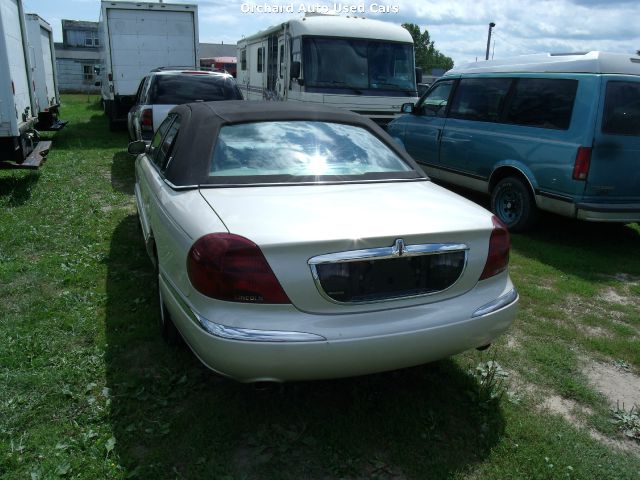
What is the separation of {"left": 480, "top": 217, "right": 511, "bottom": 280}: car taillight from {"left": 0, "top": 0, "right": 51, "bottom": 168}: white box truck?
273 inches

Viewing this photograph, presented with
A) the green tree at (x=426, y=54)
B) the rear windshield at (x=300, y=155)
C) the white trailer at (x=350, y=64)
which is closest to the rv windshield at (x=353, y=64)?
the white trailer at (x=350, y=64)

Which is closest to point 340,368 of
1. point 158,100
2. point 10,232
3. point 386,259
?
point 386,259

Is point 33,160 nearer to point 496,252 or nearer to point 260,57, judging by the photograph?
point 496,252

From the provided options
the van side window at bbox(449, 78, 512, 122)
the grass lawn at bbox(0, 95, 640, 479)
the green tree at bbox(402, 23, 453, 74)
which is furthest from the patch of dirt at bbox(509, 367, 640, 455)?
the green tree at bbox(402, 23, 453, 74)

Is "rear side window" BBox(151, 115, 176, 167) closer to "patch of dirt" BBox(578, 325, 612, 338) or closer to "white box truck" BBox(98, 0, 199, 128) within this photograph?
"patch of dirt" BBox(578, 325, 612, 338)

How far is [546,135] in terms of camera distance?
641cm

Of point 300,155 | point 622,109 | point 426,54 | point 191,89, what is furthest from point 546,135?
point 426,54

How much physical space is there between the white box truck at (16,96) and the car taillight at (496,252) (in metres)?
6.93

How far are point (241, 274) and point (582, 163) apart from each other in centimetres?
490

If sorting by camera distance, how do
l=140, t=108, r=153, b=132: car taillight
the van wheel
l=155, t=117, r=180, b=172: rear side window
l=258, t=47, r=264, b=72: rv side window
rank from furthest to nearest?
l=258, t=47, r=264, b=72: rv side window, l=140, t=108, r=153, b=132: car taillight, the van wheel, l=155, t=117, r=180, b=172: rear side window

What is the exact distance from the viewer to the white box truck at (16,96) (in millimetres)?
7293

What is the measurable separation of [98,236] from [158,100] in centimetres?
407

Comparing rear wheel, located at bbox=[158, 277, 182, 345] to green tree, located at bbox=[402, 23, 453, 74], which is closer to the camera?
rear wheel, located at bbox=[158, 277, 182, 345]

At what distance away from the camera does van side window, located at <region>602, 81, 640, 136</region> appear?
595 cm
